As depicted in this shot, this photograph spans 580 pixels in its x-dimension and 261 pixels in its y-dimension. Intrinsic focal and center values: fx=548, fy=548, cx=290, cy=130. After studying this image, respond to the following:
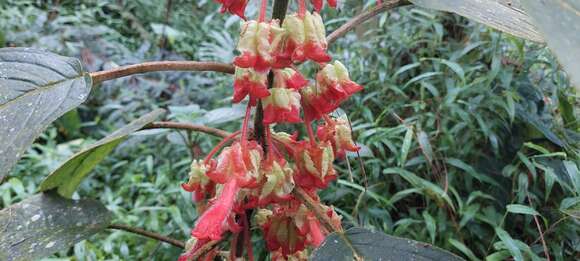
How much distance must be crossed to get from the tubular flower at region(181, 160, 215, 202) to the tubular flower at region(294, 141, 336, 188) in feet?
0.35

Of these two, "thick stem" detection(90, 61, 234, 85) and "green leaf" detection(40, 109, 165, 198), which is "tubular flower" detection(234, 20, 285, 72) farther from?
"green leaf" detection(40, 109, 165, 198)

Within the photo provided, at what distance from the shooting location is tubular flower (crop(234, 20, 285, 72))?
19.7 inches

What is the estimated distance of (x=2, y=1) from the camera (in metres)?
2.60

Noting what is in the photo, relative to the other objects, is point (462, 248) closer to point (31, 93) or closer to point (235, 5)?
point (235, 5)

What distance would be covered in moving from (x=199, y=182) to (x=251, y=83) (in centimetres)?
17

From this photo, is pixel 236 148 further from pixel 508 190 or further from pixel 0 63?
pixel 508 190

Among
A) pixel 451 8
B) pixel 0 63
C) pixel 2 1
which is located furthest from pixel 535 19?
pixel 2 1

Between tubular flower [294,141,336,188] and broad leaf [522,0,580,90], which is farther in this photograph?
tubular flower [294,141,336,188]

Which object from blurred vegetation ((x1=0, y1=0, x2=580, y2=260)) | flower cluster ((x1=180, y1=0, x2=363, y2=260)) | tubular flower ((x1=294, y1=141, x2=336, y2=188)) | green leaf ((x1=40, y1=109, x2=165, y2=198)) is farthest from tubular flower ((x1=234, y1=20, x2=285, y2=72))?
blurred vegetation ((x1=0, y1=0, x2=580, y2=260))

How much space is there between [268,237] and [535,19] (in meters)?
0.40

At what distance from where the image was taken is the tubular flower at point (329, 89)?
1.85ft

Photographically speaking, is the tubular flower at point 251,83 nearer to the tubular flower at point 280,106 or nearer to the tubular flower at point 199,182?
the tubular flower at point 280,106

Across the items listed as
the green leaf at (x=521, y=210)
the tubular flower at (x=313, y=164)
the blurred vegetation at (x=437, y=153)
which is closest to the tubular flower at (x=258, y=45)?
the tubular flower at (x=313, y=164)

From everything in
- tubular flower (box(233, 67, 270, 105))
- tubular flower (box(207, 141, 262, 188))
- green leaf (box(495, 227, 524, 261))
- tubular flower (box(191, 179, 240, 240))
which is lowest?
green leaf (box(495, 227, 524, 261))
